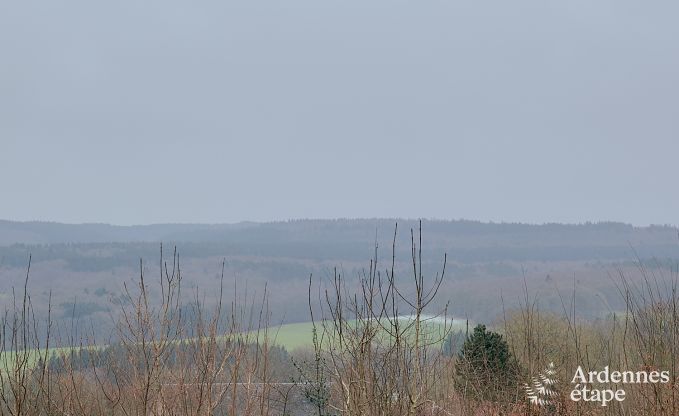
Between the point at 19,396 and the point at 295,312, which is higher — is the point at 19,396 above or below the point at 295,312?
above

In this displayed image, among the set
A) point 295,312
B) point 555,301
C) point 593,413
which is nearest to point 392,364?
point 593,413

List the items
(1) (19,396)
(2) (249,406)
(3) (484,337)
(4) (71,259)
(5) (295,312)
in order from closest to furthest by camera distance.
A: (1) (19,396), (2) (249,406), (3) (484,337), (5) (295,312), (4) (71,259)

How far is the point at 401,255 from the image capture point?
176 metres

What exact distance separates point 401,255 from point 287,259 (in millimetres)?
24573

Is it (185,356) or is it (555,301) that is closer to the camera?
(185,356)

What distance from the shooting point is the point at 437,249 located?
194 meters

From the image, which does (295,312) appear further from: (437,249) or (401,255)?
(437,249)

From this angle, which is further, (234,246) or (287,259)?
Result: (234,246)

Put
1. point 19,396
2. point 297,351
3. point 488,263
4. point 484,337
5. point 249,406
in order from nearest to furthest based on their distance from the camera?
point 19,396 < point 249,406 < point 484,337 < point 297,351 < point 488,263

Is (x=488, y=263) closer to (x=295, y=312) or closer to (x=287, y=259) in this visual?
(x=287, y=259)

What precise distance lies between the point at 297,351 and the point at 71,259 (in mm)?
128032

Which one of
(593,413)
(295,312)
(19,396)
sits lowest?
(295,312)

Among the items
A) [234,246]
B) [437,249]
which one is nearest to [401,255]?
[437,249]

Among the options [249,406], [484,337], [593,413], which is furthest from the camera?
[484,337]
